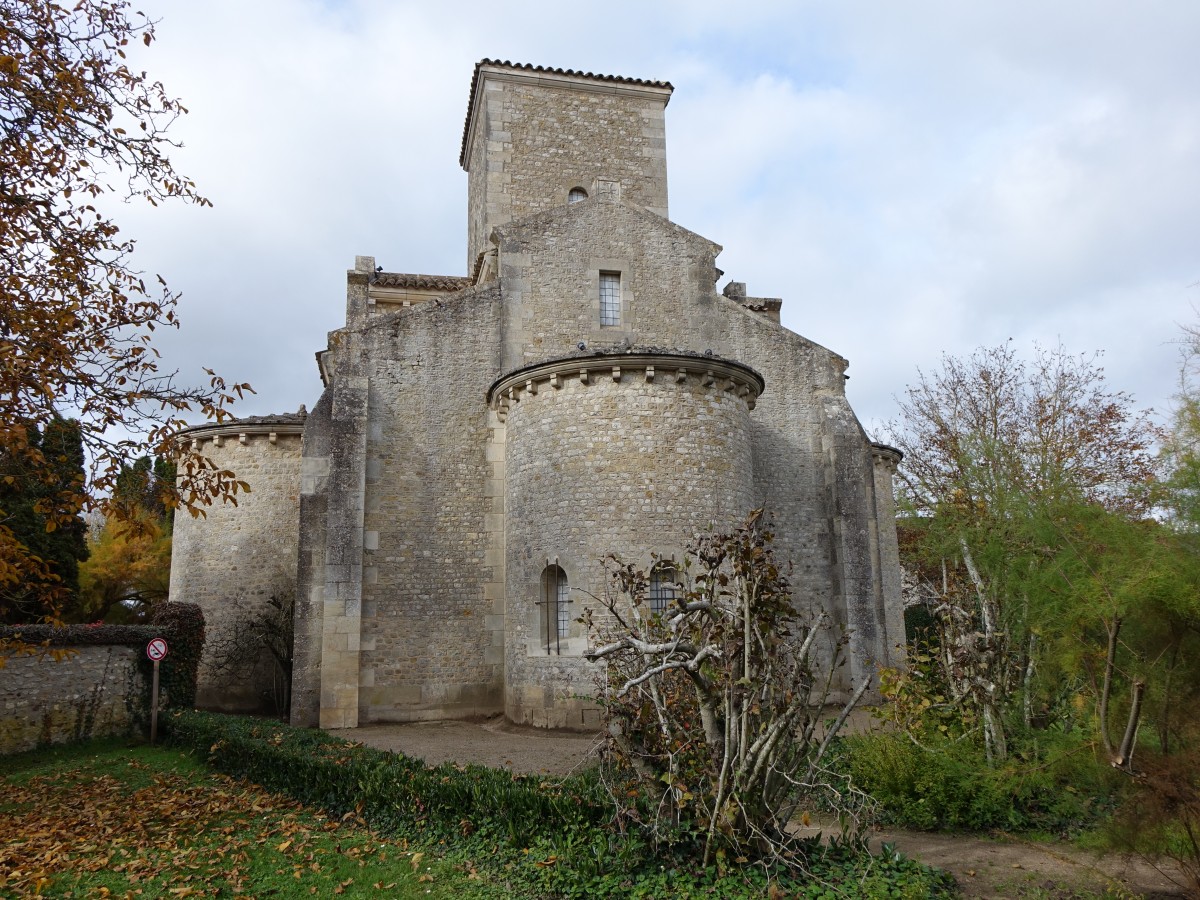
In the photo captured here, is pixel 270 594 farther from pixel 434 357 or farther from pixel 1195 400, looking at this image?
pixel 1195 400

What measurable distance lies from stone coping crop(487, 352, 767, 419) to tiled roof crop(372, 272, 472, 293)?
6956mm

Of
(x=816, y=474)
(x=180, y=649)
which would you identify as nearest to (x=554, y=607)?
(x=816, y=474)

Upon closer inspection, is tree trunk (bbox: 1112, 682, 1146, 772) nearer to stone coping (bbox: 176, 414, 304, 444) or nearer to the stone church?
the stone church

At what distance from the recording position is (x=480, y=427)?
15102 millimetres

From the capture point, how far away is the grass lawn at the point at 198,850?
6.11 meters

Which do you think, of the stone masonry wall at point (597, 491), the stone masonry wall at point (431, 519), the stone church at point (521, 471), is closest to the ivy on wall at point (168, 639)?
the stone church at point (521, 471)

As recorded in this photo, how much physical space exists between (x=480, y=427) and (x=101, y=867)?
9.53 metres

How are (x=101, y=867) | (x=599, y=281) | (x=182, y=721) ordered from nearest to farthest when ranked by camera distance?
(x=101, y=867), (x=182, y=721), (x=599, y=281)

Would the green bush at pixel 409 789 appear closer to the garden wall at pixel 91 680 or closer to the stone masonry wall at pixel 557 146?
the garden wall at pixel 91 680

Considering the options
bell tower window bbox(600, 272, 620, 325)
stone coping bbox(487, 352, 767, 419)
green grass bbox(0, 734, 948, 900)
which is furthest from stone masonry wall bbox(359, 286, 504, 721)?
green grass bbox(0, 734, 948, 900)

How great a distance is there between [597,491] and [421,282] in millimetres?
9810

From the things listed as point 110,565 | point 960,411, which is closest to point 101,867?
point 960,411

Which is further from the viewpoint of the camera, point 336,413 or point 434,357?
point 434,357

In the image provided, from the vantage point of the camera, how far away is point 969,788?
287 inches
